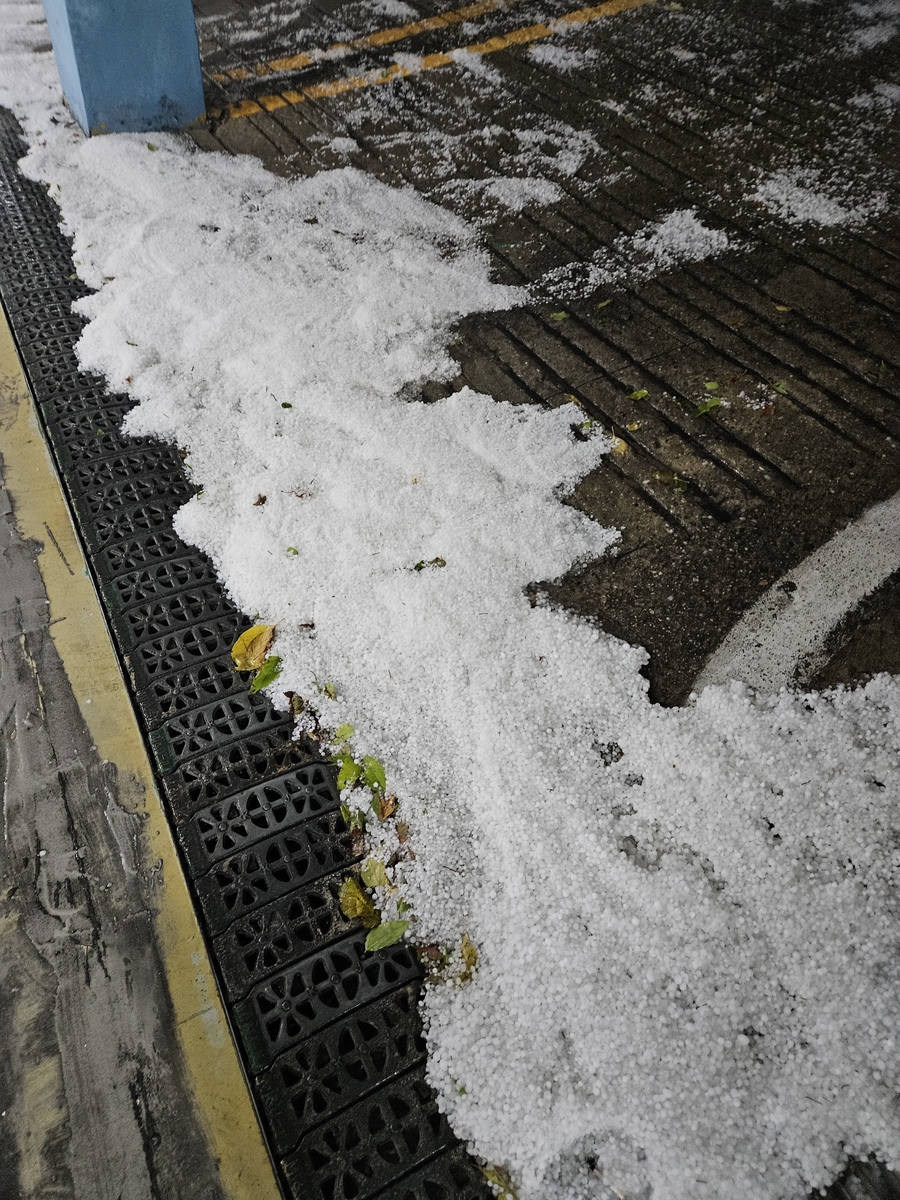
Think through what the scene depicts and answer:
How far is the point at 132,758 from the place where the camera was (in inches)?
85.3

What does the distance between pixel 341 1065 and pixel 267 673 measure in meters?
1.05

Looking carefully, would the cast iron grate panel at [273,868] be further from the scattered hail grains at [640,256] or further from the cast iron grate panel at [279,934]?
the scattered hail grains at [640,256]

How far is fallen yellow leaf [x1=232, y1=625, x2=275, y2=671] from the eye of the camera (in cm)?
236

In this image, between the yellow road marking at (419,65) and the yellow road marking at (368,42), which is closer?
the yellow road marking at (419,65)

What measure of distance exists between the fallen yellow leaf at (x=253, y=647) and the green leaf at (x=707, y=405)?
1.70 meters

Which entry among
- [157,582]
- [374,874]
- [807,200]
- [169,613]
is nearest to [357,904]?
[374,874]

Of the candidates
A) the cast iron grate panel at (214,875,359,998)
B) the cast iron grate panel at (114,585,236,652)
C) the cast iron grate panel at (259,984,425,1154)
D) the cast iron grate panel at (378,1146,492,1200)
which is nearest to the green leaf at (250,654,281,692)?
the cast iron grate panel at (114,585,236,652)

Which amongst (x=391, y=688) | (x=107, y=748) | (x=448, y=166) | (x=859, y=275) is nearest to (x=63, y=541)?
(x=107, y=748)

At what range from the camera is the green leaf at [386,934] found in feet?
5.96

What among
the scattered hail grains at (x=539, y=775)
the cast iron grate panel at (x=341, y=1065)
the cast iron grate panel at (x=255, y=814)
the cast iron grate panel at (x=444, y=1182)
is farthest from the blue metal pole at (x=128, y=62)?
the cast iron grate panel at (x=444, y=1182)

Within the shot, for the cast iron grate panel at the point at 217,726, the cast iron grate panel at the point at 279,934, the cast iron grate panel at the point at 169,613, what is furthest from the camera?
the cast iron grate panel at the point at 169,613

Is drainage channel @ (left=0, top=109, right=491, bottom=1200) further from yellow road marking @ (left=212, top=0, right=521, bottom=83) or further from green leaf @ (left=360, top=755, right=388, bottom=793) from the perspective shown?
yellow road marking @ (left=212, top=0, right=521, bottom=83)

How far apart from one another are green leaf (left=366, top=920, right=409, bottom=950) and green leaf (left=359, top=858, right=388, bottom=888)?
96mm

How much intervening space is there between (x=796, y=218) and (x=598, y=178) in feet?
3.27
